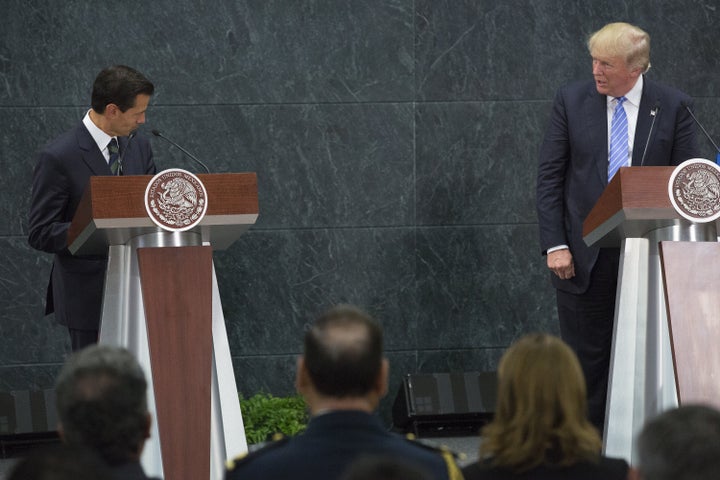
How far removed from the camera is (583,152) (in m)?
4.84

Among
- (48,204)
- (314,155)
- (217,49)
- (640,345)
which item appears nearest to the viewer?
(640,345)

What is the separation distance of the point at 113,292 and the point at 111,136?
2.82 feet

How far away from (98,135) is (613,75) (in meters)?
1.98

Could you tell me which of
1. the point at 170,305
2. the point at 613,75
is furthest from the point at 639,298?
the point at 170,305

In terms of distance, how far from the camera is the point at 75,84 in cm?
610

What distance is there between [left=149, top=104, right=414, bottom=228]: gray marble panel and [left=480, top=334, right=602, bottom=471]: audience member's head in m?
3.98

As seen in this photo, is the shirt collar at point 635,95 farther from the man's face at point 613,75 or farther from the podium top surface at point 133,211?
the podium top surface at point 133,211

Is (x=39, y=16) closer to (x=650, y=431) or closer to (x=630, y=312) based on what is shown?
(x=630, y=312)

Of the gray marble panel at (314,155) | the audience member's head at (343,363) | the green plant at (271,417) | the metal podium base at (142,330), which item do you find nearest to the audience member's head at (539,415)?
the audience member's head at (343,363)

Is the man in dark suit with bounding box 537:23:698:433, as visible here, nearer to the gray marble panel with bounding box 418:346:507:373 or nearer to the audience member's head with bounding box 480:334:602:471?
the gray marble panel with bounding box 418:346:507:373

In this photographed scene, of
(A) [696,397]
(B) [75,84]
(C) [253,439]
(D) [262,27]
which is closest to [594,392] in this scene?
(A) [696,397]

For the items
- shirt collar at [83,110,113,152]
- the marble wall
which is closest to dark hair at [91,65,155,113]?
shirt collar at [83,110,113,152]

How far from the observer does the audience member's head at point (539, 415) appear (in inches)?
91.6

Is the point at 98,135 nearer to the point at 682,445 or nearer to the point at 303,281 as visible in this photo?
the point at 303,281
